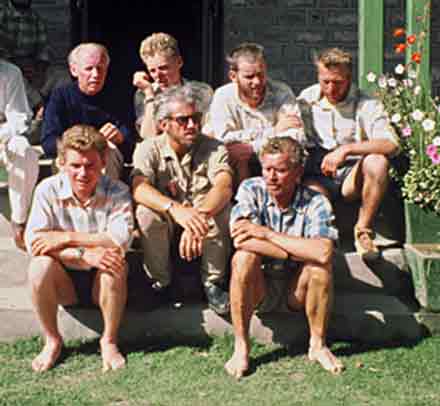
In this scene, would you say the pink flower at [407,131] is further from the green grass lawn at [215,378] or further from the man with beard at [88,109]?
the man with beard at [88,109]

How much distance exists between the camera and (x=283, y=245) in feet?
14.9

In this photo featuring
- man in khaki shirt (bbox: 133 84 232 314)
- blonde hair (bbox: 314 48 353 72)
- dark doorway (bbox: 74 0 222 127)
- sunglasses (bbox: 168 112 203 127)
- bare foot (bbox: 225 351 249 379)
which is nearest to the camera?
bare foot (bbox: 225 351 249 379)

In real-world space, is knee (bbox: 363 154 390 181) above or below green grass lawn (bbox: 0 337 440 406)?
above

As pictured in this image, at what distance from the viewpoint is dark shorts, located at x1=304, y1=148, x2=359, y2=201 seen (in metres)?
5.28

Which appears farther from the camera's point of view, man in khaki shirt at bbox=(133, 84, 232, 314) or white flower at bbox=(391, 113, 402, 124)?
white flower at bbox=(391, 113, 402, 124)

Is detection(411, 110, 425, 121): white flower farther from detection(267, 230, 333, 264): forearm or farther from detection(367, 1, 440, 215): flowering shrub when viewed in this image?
detection(267, 230, 333, 264): forearm

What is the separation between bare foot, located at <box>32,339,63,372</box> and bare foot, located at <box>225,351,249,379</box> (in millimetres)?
825

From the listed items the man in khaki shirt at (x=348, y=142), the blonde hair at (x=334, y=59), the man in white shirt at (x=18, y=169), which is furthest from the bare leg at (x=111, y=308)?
the blonde hair at (x=334, y=59)

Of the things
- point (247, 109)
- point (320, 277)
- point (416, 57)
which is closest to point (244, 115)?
point (247, 109)

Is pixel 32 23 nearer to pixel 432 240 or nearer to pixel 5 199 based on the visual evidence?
pixel 5 199

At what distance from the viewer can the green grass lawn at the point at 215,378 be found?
4.21m

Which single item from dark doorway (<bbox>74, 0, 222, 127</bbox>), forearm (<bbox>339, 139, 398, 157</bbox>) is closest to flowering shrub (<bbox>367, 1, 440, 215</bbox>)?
forearm (<bbox>339, 139, 398, 157</bbox>)

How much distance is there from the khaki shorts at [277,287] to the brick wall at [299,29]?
135 inches

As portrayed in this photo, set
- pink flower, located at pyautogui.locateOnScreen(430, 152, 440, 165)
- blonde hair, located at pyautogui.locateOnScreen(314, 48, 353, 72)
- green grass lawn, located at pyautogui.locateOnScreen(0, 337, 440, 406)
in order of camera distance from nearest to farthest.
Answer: green grass lawn, located at pyautogui.locateOnScreen(0, 337, 440, 406) → pink flower, located at pyautogui.locateOnScreen(430, 152, 440, 165) → blonde hair, located at pyautogui.locateOnScreen(314, 48, 353, 72)
